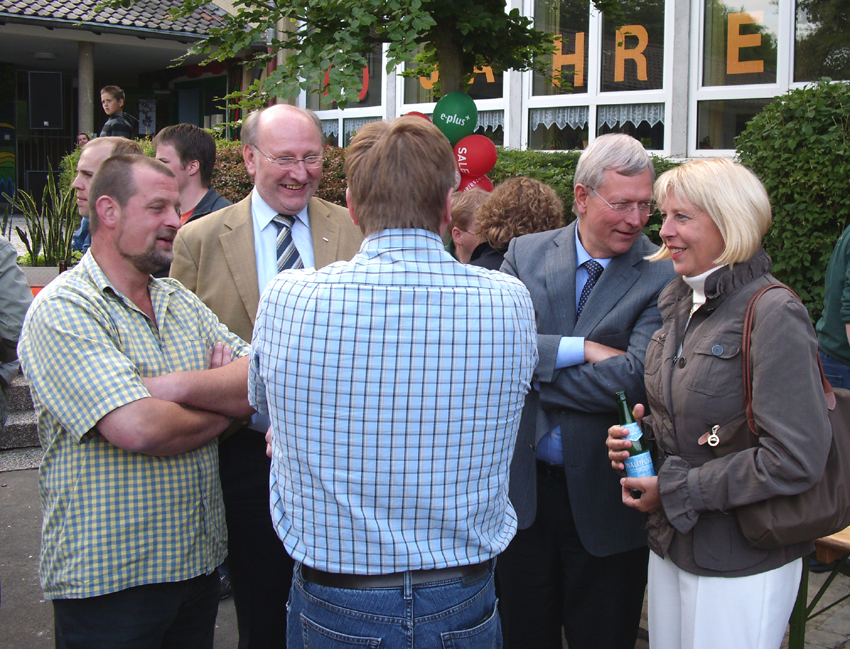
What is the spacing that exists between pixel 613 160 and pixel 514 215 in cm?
71

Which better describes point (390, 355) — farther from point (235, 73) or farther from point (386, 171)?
point (235, 73)

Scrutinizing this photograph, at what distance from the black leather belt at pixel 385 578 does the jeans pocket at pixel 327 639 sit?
10cm

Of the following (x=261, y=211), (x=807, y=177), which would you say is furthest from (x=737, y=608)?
(x=807, y=177)

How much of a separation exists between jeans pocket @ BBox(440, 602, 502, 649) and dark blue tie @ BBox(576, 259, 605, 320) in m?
1.17

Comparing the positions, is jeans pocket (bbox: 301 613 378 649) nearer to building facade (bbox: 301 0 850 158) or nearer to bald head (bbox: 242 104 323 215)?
bald head (bbox: 242 104 323 215)

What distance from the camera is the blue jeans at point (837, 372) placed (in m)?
4.24

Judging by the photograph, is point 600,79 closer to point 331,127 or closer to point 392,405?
point 331,127

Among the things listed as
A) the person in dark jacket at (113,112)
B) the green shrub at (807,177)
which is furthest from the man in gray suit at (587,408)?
the person in dark jacket at (113,112)

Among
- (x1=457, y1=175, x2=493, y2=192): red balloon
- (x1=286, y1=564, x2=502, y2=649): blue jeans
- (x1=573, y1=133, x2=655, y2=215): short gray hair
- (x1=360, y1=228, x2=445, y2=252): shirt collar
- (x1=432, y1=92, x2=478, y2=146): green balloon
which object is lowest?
(x1=286, y1=564, x2=502, y2=649): blue jeans

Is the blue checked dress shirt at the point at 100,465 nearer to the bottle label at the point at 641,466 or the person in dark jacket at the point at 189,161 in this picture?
the bottle label at the point at 641,466

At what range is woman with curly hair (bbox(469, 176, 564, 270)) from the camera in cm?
321

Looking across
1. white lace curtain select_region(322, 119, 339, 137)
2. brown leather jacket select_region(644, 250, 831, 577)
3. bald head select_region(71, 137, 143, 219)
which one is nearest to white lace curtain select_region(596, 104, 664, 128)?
white lace curtain select_region(322, 119, 339, 137)

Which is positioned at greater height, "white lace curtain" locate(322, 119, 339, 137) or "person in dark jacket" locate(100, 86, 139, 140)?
"white lace curtain" locate(322, 119, 339, 137)

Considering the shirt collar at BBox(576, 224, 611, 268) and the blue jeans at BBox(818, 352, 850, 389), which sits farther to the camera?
the blue jeans at BBox(818, 352, 850, 389)
